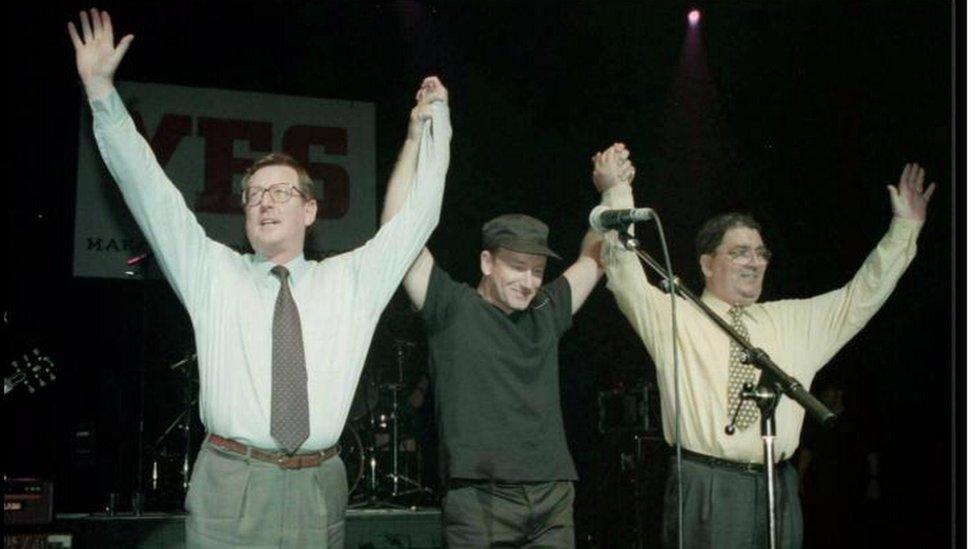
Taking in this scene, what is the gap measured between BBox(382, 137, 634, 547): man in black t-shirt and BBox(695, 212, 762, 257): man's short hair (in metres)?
0.89

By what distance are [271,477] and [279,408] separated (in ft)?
0.70

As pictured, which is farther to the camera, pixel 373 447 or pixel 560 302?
pixel 373 447

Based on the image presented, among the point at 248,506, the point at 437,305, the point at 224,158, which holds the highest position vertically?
the point at 224,158

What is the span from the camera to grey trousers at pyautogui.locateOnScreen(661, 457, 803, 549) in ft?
12.9

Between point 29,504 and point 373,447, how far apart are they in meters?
1.84

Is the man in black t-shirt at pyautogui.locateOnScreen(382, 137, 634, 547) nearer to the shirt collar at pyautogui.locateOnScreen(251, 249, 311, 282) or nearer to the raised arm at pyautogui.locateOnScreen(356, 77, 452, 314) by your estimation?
the raised arm at pyautogui.locateOnScreen(356, 77, 452, 314)

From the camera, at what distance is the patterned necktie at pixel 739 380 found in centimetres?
408

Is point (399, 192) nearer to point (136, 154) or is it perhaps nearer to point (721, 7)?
point (136, 154)

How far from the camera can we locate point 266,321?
3529mm

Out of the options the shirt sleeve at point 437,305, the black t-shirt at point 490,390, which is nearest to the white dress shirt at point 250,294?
the shirt sleeve at point 437,305

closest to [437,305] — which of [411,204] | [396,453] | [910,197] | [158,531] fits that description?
[411,204]

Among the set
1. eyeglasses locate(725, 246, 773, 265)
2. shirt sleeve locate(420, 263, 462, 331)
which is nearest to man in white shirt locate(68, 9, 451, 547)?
shirt sleeve locate(420, 263, 462, 331)

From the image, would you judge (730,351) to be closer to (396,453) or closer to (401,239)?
(401,239)

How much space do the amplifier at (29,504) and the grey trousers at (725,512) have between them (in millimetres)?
2923
